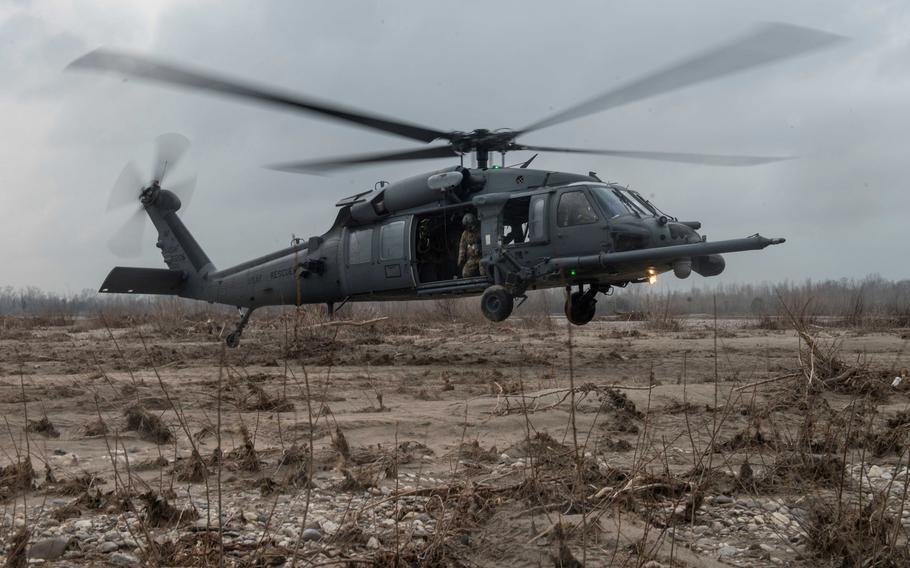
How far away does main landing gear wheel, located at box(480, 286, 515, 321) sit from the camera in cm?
941

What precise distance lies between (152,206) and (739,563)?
13862 millimetres

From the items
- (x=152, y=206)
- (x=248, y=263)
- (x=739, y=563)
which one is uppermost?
(x=152, y=206)

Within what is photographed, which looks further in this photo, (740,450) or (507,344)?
(507,344)

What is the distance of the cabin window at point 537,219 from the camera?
30.8 feet

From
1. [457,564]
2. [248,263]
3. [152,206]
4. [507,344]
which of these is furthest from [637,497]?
[152,206]

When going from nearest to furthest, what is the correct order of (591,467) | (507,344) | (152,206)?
(591,467) < (507,344) < (152,206)

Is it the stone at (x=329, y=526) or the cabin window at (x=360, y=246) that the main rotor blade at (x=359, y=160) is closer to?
the cabin window at (x=360, y=246)

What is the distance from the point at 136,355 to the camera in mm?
10797

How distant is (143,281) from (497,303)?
7134mm

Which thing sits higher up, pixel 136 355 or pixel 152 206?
pixel 152 206

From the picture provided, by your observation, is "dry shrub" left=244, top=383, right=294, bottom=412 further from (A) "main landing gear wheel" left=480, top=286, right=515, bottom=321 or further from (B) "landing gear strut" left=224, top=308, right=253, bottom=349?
(B) "landing gear strut" left=224, top=308, right=253, bottom=349

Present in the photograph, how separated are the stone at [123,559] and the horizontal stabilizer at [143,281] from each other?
10922 millimetres

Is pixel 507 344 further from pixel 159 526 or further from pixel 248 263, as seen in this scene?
pixel 159 526

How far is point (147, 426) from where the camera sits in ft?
14.0
